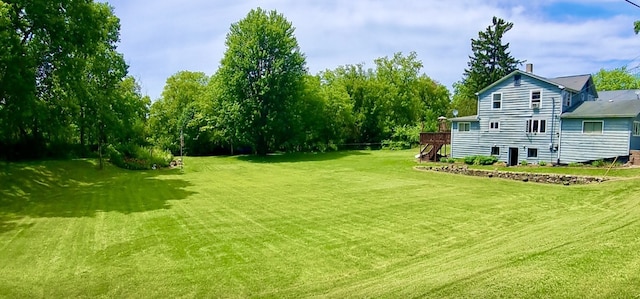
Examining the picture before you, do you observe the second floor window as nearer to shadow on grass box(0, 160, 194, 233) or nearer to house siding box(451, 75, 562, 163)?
house siding box(451, 75, 562, 163)

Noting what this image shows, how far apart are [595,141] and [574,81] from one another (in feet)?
19.9

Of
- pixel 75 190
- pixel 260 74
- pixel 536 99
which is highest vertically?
pixel 260 74

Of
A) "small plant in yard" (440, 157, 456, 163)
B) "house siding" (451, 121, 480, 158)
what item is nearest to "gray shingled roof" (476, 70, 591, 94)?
"house siding" (451, 121, 480, 158)

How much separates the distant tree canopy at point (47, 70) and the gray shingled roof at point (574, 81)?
27560 millimetres

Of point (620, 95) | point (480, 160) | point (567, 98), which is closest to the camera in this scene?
point (567, 98)

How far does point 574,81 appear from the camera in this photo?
25219mm

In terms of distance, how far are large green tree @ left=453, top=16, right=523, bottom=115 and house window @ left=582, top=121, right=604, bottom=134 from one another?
91.4 feet

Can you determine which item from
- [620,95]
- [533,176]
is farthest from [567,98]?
[620,95]

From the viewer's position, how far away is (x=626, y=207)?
37.3 ft

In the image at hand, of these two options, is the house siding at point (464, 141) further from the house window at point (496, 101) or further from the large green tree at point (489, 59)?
the large green tree at point (489, 59)

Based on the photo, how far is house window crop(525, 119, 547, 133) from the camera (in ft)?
76.6

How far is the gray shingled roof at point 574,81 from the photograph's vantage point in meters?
24.4

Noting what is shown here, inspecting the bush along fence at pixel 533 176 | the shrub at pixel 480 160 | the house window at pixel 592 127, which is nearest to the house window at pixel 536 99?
the house window at pixel 592 127

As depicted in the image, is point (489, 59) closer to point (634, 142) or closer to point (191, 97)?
point (634, 142)
